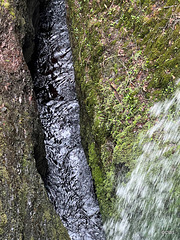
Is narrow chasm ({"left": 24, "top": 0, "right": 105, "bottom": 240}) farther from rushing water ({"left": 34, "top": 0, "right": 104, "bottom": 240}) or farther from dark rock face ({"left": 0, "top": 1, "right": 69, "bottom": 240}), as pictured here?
dark rock face ({"left": 0, "top": 1, "right": 69, "bottom": 240})

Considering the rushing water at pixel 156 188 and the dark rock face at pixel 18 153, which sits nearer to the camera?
the dark rock face at pixel 18 153

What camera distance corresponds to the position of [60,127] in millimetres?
5012

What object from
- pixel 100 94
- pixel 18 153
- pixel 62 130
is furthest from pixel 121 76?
pixel 18 153

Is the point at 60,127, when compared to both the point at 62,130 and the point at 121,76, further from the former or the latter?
the point at 121,76

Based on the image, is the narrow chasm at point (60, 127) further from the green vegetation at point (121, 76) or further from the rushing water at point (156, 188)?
the rushing water at point (156, 188)

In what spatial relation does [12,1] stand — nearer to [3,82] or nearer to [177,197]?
[3,82]

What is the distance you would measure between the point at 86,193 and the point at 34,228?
1813mm

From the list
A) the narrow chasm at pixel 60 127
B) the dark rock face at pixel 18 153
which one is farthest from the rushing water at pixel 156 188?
the dark rock face at pixel 18 153

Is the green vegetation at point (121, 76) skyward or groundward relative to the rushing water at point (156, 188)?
skyward

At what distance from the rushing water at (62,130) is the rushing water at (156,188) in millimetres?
921

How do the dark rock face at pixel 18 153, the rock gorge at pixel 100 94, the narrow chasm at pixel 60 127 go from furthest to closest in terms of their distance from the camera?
1. the narrow chasm at pixel 60 127
2. the rock gorge at pixel 100 94
3. the dark rock face at pixel 18 153

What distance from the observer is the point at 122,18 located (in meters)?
4.19

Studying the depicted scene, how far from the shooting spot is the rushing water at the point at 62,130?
4273mm

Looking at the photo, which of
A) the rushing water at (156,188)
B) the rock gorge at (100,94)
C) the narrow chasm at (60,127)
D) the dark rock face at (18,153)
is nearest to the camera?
the dark rock face at (18,153)
